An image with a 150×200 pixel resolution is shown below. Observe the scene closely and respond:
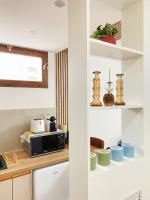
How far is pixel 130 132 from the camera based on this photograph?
1.42 m

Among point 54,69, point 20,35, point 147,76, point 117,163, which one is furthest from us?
point 54,69

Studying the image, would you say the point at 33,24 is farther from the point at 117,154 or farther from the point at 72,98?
the point at 117,154

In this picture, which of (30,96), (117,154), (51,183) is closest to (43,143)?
(51,183)

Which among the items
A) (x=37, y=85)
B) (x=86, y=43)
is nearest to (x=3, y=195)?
(x=37, y=85)

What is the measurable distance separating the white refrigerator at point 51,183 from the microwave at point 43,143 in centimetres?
26

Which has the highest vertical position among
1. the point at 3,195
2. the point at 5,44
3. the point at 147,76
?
the point at 5,44

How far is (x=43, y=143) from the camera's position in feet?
7.22

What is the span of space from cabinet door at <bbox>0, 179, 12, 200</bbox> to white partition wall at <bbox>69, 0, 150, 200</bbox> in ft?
2.93

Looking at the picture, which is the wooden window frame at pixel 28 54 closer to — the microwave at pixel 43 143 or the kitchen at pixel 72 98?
the kitchen at pixel 72 98

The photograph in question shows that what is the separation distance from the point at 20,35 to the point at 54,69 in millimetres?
846

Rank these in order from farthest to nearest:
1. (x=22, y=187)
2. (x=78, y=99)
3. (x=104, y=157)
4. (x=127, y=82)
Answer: (x=22, y=187) → (x=127, y=82) → (x=104, y=157) → (x=78, y=99)

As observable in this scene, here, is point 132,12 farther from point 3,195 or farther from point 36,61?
point 3,195

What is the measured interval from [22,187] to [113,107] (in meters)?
1.38

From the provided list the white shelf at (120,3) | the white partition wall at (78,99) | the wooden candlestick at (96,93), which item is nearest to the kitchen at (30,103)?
the white shelf at (120,3)
